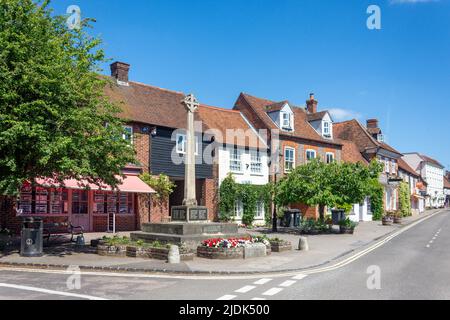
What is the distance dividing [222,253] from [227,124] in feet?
65.4

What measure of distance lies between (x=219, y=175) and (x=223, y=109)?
23.2 ft

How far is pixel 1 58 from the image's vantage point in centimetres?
1420

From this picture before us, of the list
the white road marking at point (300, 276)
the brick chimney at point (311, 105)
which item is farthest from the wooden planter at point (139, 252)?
the brick chimney at point (311, 105)

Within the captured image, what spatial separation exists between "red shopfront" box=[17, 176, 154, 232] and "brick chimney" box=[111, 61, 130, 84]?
771 cm

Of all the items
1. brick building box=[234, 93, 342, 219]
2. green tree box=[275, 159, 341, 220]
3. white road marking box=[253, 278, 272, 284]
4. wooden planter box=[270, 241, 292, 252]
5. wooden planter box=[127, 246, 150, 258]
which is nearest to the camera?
white road marking box=[253, 278, 272, 284]

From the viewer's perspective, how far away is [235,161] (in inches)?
1287

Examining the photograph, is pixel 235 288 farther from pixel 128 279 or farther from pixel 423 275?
pixel 423 275

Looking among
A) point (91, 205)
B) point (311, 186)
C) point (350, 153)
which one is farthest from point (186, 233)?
point (350, 153)

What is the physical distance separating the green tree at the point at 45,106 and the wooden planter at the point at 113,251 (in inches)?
106

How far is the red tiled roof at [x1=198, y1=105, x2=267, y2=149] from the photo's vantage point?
3222cm

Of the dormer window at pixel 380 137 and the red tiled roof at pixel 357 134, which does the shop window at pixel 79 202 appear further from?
the dormer window at pixel 380 137

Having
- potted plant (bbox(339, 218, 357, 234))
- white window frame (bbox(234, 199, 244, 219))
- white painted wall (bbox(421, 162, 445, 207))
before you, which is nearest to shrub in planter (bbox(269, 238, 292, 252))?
potted plant (bbox(339, 218, 357, 234))

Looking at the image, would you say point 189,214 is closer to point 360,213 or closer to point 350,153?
point 360,213

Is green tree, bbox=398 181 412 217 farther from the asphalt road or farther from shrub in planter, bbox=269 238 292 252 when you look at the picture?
the asphalt road
